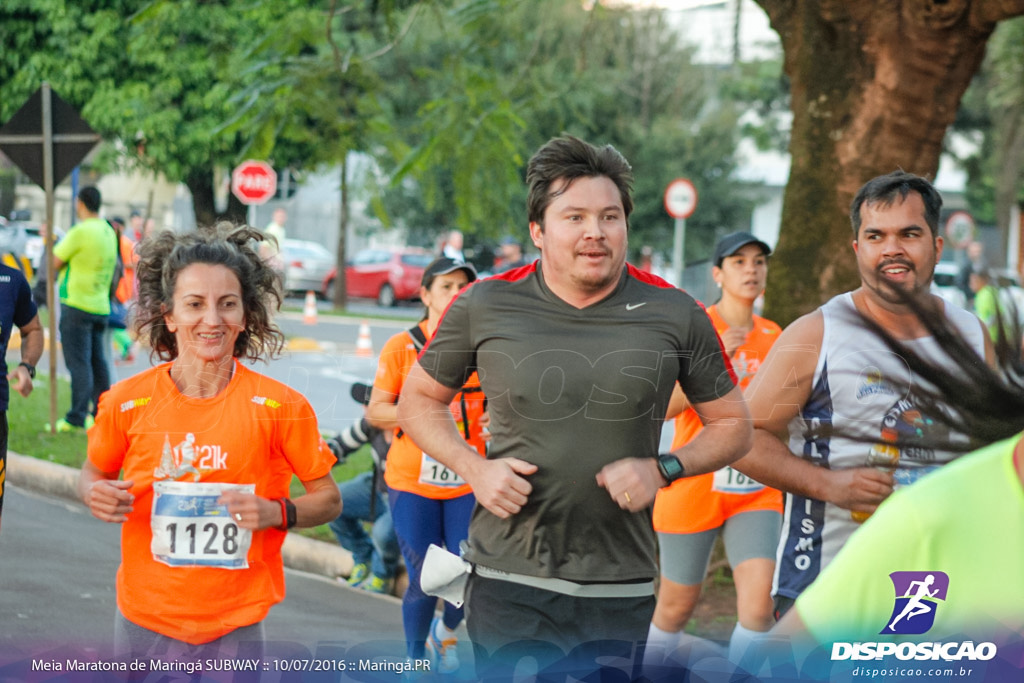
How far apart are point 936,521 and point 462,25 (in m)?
7.22

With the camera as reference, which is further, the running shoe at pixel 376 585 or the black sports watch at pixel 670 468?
the running shoe at pixel 376 585

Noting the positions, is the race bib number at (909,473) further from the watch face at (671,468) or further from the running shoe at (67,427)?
the running shoe at (67,427)

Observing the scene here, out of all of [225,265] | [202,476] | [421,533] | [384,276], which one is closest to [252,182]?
[384,276]

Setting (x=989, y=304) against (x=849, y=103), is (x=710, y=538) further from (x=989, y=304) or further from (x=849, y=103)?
(x=989, y=304)

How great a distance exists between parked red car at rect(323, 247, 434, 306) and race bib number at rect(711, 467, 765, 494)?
28.2m

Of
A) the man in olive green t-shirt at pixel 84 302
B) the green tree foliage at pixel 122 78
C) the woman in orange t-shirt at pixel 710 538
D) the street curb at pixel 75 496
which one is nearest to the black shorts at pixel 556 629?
the woman in orange t-shirt at pixel 710 538

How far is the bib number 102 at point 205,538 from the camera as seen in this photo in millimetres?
3416

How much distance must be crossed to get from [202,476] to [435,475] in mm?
1898

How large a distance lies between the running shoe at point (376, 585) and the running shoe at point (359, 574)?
0.03 meters

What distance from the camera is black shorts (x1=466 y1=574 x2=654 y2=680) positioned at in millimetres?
3275

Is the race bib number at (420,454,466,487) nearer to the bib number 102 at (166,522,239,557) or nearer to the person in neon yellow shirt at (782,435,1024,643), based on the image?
the bib number 102 at (166,522,239,557)

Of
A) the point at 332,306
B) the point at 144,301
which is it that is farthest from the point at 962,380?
the point at 332,306

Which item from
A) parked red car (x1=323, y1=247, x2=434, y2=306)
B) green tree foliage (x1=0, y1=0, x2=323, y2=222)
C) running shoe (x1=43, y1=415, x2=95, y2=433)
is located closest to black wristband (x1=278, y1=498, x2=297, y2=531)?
running shoe (x1=43, y1=415, x2=95, y2=433)

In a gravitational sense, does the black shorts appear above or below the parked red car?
above
